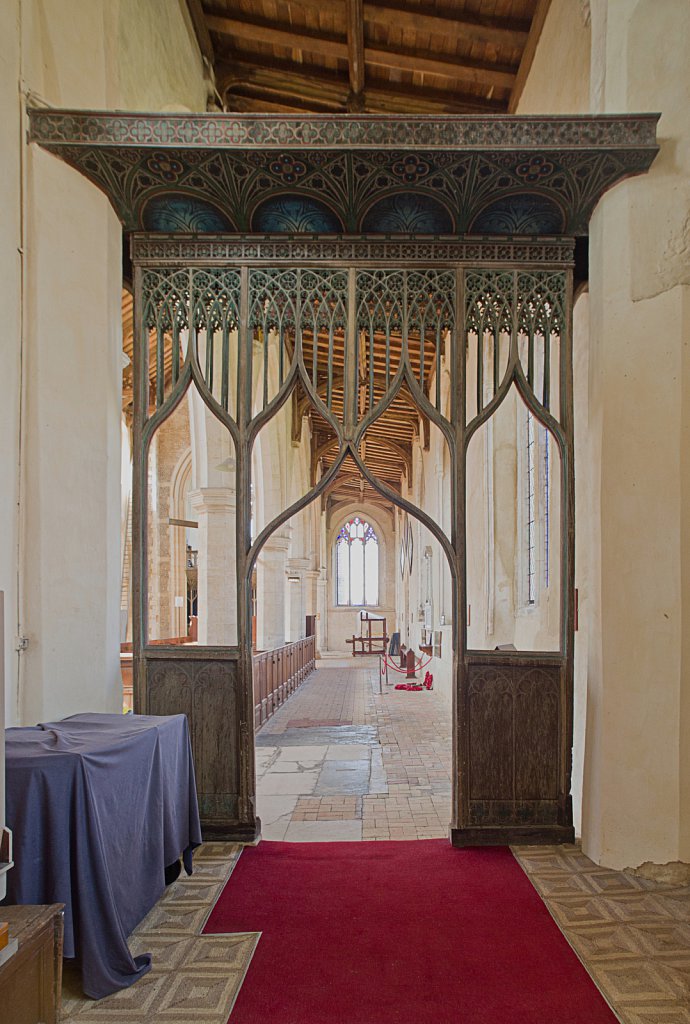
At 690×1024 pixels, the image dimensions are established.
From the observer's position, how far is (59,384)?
4.07 metres

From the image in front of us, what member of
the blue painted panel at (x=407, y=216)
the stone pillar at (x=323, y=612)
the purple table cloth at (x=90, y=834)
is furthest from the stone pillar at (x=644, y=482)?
the stone pillar at (x=323, y=612)

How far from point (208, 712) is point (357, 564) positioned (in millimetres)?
25797

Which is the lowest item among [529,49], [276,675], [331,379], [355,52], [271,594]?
[276,675]

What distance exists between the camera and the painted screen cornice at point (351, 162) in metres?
3.93

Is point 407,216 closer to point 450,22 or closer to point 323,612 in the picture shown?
point 450,22

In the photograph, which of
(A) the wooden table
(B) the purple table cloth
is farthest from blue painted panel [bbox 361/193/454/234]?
(A) the wooden table

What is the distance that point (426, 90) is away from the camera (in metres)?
7.82

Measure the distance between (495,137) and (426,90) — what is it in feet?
15.1

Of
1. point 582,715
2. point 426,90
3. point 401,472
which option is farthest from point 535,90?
point 401,472

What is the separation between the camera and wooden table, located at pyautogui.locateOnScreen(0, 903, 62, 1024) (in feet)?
6.81

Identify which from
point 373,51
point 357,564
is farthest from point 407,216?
point 357,564

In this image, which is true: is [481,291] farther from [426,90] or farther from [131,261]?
[426,90]

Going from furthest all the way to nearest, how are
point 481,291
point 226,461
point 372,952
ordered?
1. point 226,461
2. point 481,291
3. point 372,952

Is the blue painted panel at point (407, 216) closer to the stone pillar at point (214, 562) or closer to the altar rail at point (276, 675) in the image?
the altar rail at point (276, 675)
